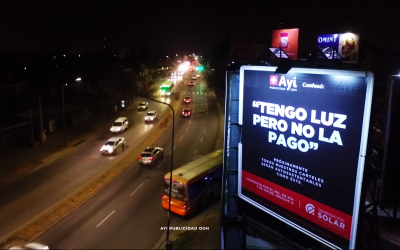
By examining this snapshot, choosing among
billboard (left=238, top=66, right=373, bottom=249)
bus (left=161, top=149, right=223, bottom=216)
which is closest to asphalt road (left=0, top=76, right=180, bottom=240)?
bus (left=161, top=149, right=223, bottom=216)

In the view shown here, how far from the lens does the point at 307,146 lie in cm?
602

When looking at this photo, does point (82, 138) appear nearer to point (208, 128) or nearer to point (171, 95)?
point (208, 128)

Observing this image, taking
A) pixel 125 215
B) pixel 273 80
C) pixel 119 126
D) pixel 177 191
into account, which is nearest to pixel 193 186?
pixel 177 191

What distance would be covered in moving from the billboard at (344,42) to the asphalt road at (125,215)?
8660mm

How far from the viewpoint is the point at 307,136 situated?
19.6 ft

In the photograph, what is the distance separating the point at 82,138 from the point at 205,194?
15.1m

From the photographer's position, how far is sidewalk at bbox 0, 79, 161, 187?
1892cm

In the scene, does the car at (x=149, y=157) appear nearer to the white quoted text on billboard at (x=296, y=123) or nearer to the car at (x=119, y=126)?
the car at (x=119, y=126)

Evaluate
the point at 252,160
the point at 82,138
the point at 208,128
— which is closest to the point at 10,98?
the point at 82,138

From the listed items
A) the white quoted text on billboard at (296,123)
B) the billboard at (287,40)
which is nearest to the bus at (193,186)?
the billboard at (287,40)

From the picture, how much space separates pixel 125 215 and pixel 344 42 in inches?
401

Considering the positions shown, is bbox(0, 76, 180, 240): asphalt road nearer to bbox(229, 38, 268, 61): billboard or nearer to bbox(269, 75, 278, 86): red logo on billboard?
bbox(229, 38, 268, 61): billboard

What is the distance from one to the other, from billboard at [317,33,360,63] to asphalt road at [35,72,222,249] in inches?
341

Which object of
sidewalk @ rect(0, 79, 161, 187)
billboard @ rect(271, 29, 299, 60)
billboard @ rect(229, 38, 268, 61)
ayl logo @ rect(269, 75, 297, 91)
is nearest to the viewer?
ayl logo @ rect(269, 75, 297, 91)
